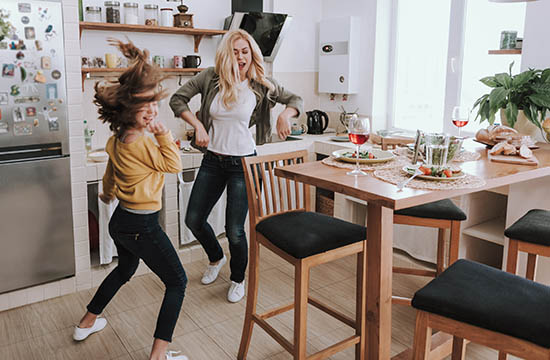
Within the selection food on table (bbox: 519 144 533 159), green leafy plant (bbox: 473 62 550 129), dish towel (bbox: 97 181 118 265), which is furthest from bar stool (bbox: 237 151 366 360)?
dish towel (bbox: 97 181 118 265)

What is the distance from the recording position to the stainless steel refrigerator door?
270 centimetres

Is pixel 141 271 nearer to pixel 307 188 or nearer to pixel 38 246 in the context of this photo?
pixel 38 246

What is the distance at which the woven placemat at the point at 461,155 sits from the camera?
7.25 feet

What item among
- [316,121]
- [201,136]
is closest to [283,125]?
[201,136]

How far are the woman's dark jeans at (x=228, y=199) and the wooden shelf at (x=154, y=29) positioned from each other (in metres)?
1.15

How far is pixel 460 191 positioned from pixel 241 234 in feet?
4.85

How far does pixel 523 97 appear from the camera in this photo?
8.66ft

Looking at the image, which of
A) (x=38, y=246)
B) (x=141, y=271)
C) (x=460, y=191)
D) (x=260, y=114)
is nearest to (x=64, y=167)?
(x=38, y=246)

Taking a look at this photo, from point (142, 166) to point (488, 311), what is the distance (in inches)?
51.3

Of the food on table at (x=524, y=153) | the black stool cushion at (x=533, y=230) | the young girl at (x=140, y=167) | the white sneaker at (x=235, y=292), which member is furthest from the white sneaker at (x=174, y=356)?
the food on table at (x=524, y=153)

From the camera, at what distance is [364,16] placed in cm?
409

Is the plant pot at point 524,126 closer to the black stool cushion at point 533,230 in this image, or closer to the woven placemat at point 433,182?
the black stool cushion at point 533,230

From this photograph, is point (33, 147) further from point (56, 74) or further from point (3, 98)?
point (56, 74)

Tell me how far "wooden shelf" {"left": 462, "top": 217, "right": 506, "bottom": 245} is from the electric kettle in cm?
160
